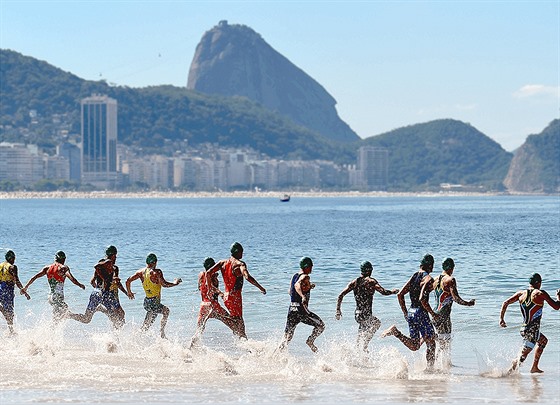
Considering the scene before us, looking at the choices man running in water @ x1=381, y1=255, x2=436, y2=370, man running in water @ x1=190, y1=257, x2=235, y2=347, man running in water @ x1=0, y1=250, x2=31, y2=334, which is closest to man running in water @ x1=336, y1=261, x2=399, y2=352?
man running in water @ x1=381, y1=255, x2=436, y2=370

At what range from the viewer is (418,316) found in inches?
668

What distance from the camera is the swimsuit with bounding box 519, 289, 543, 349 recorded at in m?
16.7

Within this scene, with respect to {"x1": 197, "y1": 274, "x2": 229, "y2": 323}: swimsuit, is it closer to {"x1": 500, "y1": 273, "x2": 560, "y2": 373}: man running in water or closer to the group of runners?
the group of runners

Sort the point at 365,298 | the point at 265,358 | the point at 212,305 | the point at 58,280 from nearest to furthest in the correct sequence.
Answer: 1. the point at 212,305
2. the point at 365,298
3. the point at 265,358
4. the point at 58,280

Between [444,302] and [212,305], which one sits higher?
[444,302]

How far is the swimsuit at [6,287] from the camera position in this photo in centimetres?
1988

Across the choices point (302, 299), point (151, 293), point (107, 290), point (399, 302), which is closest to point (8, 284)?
point (107, 290)

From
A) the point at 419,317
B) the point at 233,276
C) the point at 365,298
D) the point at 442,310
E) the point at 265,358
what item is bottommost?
the point at 265,358

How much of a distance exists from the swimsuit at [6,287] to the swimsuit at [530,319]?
30.3 feet

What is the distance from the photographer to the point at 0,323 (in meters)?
23.3

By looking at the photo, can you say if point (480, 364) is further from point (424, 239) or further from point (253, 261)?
point (424, 239)

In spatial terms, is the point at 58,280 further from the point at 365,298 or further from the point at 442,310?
the point at 442,310

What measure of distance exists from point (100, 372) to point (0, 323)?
722cm

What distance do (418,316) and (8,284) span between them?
781 centimetres
